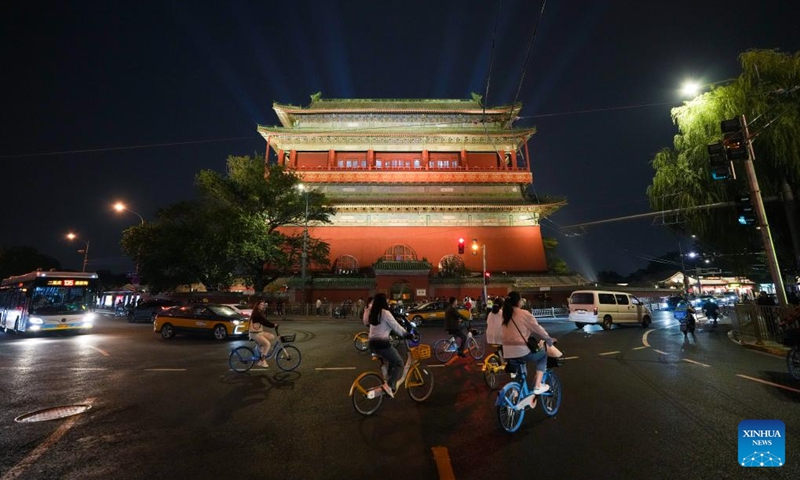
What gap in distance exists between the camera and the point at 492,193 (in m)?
35.9

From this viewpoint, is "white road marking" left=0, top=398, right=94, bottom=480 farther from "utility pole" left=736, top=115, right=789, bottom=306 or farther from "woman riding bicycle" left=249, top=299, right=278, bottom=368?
"utility pole" left=736, top=115, right=789, bottom=306

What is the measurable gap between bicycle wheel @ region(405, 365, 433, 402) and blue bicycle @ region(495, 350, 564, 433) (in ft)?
5.11

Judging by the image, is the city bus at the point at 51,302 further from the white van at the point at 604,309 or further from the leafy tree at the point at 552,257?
the leafy tree at the point at 552,257

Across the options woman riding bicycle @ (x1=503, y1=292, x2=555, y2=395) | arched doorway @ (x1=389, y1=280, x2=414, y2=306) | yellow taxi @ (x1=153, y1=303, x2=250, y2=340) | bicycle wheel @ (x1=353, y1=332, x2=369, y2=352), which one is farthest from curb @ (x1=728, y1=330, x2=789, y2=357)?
arched doorway @ (x1=389, y1=280, x2=414, y2=306)

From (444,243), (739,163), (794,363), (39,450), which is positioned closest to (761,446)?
(794,363)

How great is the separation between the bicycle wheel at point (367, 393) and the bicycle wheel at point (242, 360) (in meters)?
4.16

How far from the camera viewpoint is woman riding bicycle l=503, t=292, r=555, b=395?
4941mm

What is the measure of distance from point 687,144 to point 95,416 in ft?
68.7

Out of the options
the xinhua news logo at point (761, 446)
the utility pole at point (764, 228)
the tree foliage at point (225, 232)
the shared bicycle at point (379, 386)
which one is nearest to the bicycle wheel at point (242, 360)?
the shared bicycle at point (379, 386)

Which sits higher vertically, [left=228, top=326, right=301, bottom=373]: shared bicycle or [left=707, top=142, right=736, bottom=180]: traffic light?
[left=707, top=142, right=736, bottom=180]: traffic light

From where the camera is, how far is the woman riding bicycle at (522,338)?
4.94 meters

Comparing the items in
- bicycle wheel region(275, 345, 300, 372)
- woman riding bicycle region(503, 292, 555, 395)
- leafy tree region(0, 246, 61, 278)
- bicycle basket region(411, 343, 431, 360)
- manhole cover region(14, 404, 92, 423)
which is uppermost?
leafy tree region(0, 246, 61, 278)

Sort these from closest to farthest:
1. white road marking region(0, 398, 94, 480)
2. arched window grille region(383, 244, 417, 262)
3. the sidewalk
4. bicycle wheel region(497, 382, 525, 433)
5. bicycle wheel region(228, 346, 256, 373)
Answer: white road marking region(0, 398, 94, 480) < bicycle wheel region(497, 382, 525, 433) < bicycle wheel region(228, 346, 256, 373) < the sidewalk < arched window grille region(383, 244, 417, 262)

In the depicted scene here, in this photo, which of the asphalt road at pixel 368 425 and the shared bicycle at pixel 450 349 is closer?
the asphalt road at pixel 368 425
